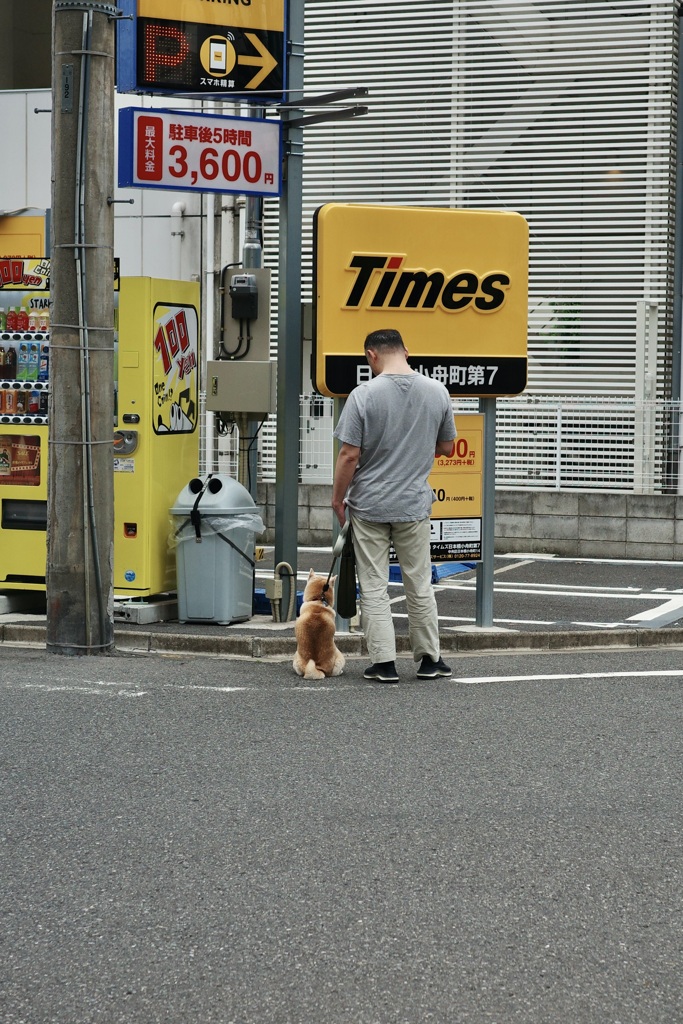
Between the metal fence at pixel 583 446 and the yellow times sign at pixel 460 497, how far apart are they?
488 centimetres

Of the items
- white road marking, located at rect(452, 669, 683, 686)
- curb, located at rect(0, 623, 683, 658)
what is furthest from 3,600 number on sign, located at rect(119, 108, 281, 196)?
white road marking, located at rect(452, 669, 683, 686)

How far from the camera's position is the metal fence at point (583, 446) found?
1397 cm

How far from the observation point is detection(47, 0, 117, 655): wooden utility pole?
8.23m

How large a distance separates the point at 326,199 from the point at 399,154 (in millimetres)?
1108

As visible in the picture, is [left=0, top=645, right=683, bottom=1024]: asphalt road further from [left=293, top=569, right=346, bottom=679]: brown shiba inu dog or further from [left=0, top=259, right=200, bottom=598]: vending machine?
[left=0, top=259, right=200, bottom=598]: vending machine

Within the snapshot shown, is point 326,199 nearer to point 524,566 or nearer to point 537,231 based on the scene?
point 537,231

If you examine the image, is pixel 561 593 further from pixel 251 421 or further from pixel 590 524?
pixel 251 421

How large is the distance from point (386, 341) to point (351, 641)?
6.69ft

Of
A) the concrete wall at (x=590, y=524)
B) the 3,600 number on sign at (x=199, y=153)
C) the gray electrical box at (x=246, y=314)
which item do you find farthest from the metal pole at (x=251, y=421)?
the concrete wall at (x=590, y=524)

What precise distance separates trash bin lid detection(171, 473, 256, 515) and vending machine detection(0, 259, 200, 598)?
0.15 metres

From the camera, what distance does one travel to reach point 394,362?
25.0ft

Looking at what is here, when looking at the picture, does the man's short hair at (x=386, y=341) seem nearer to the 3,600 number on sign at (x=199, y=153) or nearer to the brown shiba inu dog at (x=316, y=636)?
the brown shiba inu dog at (x=316, y=636)

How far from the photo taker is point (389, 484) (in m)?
7.58

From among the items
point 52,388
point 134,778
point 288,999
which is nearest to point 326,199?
point 52,388
